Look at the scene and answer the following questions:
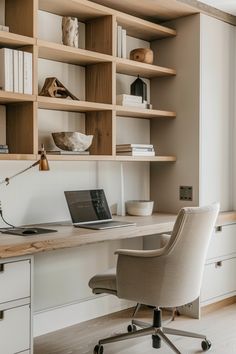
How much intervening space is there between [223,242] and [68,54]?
189 cm

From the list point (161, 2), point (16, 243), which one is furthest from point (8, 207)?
point (161, 2)

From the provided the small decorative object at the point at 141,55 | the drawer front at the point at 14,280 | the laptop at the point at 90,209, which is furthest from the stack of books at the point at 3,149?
the small decorative object at the point at 141,55

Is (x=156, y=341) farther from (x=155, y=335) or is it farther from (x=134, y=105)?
(x=134, y=105)

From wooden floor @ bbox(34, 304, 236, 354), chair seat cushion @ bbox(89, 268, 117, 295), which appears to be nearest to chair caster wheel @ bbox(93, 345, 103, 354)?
wooden floor @ bbox(34, 304, 236, 354)

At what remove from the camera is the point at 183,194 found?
3945 millimetres

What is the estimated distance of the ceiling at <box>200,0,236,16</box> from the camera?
148 inches

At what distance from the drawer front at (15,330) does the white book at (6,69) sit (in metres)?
1.23

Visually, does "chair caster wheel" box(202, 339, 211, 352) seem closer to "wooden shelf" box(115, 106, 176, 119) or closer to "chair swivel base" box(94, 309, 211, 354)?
"chair swivel base" box(94, 309, 211, 354)

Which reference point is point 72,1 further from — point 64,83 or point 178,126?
point 178,126

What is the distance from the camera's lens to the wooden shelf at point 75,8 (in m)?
3.18

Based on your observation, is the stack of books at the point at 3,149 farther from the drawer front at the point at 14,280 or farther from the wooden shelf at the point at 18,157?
the drawer front at the point at 14,280

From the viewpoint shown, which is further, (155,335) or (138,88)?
(138,88)

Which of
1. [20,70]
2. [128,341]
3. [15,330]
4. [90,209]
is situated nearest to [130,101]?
[90,209]

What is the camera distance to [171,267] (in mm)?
2730
